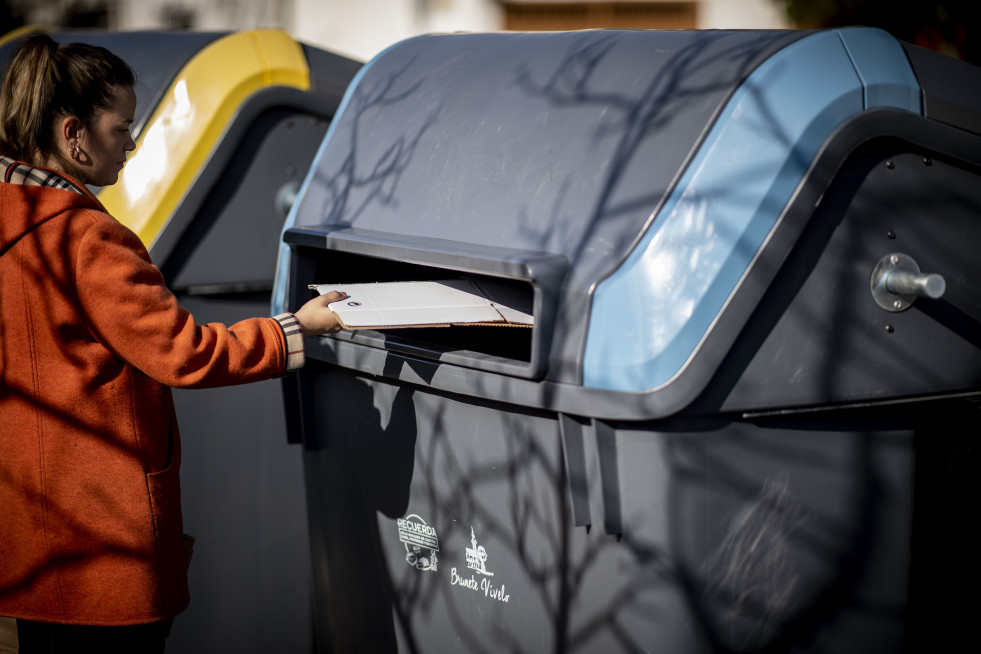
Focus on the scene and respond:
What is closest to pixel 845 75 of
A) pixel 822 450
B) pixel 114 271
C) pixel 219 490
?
pixel 822 450

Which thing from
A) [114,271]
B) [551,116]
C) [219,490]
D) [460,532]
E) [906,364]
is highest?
[551,116]

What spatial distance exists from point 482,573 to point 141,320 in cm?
81

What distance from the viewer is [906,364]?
178 centimetres

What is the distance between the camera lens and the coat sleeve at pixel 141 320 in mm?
1628

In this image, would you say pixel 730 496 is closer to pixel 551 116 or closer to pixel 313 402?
pixel 551 116

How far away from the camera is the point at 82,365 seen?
66.1 inches

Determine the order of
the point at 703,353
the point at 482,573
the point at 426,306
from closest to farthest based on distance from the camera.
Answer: the point at 703,353 < the point at 426,306 < the point at 482,573

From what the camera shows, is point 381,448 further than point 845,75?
Yes

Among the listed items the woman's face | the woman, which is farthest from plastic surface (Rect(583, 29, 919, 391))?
the woman's face

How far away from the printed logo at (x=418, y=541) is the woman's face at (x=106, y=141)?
35.9 inches

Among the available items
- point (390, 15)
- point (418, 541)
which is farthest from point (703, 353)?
point (390, 15)

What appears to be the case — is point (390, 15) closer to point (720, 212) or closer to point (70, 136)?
point (70, 136)

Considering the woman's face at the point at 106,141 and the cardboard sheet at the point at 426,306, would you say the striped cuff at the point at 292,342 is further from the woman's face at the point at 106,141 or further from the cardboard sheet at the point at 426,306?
the woman's face at the point at 106,141

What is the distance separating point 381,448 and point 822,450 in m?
0.92
